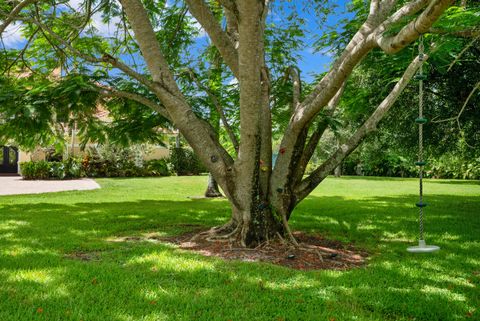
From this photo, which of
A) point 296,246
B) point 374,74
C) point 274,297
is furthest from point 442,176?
Result: point 274,297

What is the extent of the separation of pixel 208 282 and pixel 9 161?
94.4 feet

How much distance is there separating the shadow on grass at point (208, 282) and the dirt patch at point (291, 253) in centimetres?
36

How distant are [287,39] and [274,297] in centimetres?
762

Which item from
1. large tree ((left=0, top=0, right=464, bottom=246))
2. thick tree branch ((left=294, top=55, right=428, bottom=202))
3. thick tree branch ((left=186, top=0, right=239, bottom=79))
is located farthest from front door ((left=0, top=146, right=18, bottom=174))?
thick tree branch ((left=294, top=55, right=428, bottom=202))

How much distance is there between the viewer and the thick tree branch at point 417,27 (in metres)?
3.93

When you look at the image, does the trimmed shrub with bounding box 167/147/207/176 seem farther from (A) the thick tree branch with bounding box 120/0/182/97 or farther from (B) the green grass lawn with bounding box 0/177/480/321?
(A) the thick tree branch with bounding box 120/0/182/97

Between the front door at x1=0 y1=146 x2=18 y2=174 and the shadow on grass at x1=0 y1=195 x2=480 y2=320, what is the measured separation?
22927 mm

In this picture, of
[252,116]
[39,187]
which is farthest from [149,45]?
[39,187]

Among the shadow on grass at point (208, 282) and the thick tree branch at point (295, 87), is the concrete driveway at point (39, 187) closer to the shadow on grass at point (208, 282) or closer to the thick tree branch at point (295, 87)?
the shadow on grass at point (208, 282)

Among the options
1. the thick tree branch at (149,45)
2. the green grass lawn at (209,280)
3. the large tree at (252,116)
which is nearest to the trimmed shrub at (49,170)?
the green grass lawn at (209,280)

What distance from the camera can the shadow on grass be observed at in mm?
3969

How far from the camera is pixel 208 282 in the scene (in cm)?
481

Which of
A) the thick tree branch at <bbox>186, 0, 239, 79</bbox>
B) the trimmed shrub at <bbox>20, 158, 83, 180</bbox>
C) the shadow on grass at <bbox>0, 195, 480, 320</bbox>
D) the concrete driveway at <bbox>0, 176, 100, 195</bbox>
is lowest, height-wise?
the shadow on grass at <bbox>0, 195, 480, 320</bbox>

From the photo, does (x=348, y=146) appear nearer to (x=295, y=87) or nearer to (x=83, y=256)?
(x=295, y=87)
